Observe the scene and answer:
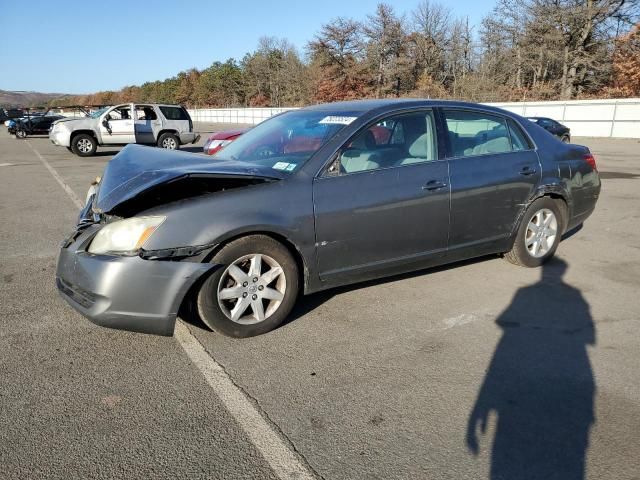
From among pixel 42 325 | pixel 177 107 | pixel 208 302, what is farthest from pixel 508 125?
pixel 177 107

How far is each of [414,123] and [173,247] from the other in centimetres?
222

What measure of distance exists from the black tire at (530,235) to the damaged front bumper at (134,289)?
304cm

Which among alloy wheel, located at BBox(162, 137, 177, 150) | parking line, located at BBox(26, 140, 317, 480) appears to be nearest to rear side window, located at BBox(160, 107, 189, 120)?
alloy wheel, located at BBox(162, 137, 177, 150)

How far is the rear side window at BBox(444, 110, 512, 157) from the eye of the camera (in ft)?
14.0

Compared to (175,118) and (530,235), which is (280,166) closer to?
(530,235)

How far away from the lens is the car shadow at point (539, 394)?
2.25 meters

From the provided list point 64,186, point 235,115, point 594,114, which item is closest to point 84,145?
point 64,186

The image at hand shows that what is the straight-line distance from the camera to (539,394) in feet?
9.06

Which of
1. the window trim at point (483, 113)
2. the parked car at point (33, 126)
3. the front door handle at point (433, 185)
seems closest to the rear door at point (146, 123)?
the window trim at point (483, 113)

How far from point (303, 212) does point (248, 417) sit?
1.41 m

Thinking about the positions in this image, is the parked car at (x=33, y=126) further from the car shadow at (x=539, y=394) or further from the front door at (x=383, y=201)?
the car shadow at (x=539, y=394)

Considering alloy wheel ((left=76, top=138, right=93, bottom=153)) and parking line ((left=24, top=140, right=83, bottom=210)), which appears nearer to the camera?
parking line ((left=24, top=140, right=83, bottom=210))

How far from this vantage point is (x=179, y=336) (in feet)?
11.3

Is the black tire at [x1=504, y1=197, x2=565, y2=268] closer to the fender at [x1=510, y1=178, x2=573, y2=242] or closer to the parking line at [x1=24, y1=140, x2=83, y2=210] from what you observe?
the fender at [x1=510, y1=178, x2=573, y2=242]
